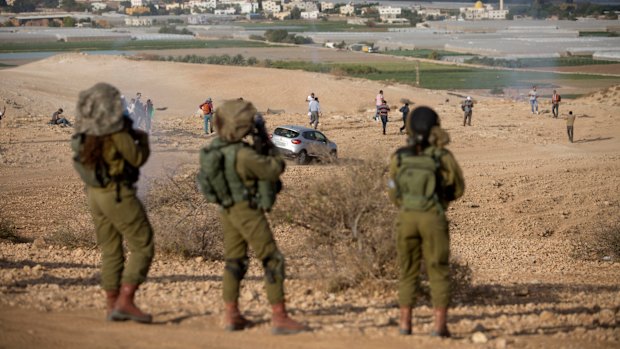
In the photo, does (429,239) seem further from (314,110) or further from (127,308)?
(314,110)

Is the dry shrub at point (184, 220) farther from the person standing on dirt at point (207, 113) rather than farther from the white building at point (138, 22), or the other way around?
the white building at point (138, 22)

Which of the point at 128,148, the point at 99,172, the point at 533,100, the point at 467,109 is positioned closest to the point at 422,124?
the point at 128,148

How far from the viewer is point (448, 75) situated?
77.8 m

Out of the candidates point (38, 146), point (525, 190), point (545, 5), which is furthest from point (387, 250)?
point (545, 5)

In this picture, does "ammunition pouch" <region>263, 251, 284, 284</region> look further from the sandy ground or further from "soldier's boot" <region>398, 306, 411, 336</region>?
"soldier's boot" <region>398, 306, 411, 336</region>

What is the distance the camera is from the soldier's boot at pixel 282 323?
805cm

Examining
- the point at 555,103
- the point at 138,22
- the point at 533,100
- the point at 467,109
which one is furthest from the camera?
the point at 138,22

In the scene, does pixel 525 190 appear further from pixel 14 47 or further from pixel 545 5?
pixel 545 5

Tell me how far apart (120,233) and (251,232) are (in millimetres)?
1086

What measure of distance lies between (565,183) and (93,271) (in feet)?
57.5

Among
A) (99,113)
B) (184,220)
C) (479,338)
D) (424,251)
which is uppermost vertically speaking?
(99,113)

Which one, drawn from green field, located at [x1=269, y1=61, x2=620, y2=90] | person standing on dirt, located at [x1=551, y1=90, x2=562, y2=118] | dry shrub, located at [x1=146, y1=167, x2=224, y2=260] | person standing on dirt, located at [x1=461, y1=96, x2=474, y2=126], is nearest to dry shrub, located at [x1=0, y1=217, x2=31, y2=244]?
dry shrub, located at [x1=146, y1=167, x2=224, y2=260]

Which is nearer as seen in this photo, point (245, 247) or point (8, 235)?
point (245, 247)

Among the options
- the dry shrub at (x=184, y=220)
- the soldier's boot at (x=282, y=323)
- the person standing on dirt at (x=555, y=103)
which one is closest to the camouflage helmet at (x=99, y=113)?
the soldier's boot at (x=282, y=323)
